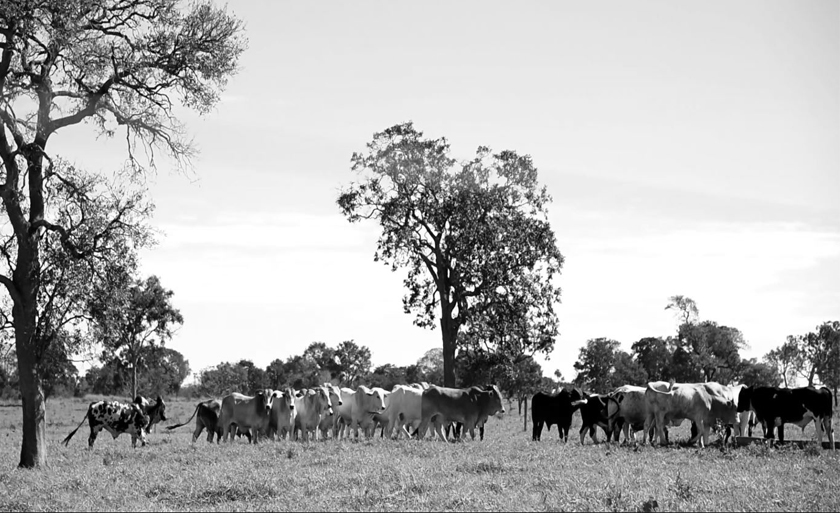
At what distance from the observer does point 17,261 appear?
69.9ft

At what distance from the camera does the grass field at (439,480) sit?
13406 mm

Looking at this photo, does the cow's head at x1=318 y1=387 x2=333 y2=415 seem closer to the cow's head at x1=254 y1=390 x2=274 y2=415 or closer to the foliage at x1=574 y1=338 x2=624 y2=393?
the cow's head at x1=254 y1=390 x2=274 y2=415

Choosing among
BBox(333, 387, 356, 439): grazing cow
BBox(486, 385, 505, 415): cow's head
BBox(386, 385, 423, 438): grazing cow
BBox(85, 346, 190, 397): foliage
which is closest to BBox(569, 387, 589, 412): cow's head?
BBox(486, 385, 505, 415): cow's head

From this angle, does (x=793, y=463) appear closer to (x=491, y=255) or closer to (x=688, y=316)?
(x=491, y=255)

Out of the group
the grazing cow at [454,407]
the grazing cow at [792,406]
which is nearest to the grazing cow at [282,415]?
the grazing cow at [454,407]

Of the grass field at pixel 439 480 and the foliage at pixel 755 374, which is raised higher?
the foliage at pixel 755 374

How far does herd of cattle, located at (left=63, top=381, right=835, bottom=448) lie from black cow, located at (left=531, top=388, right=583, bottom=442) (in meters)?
0.03

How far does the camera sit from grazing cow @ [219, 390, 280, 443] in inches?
1139

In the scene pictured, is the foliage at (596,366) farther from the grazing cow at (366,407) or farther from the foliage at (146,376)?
the grazing cow at (366,407)

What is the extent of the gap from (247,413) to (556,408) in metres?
9.68

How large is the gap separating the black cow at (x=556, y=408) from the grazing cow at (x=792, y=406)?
18.5 ft

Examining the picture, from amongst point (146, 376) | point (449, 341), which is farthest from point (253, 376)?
point (449, 341)

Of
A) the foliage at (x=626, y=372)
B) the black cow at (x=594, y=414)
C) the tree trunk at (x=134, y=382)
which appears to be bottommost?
the black cow at (x=594, y=414)

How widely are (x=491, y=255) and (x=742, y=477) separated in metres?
22.4
